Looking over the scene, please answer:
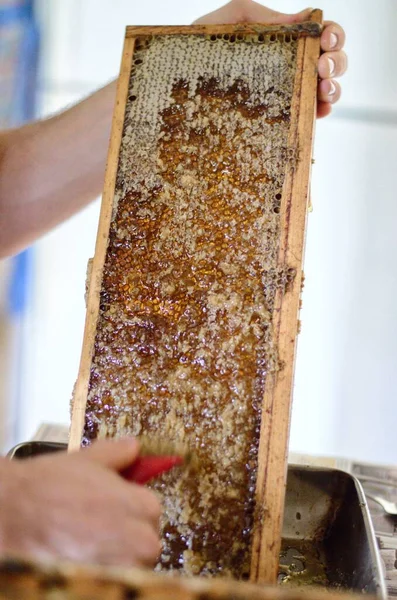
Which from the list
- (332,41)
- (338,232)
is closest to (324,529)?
(332,41)

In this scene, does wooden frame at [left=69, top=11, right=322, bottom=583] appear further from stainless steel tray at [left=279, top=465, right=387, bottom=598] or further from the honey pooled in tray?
stainless steel tray at [left=279, top=465, right=387, bottom=598]

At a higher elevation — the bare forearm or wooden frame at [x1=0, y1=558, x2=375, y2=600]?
the bare forearm

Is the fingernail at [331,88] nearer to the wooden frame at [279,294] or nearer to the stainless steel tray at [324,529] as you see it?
the wooden frame at [279,294]

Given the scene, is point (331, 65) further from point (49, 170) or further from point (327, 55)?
point (49, 170)

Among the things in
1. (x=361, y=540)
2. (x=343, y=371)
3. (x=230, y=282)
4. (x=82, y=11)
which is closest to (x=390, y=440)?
(x=343, y=371)

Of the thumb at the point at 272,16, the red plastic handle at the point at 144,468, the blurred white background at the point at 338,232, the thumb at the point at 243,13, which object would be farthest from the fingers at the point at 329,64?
the blurred white background at the point at 338,232

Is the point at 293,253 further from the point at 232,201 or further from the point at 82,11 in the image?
the point at 82,11

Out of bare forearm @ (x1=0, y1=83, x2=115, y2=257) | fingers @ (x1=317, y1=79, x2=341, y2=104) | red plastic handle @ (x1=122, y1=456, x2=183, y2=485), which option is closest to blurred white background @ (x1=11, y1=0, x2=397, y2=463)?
bare forearm @ (x1=0, y1=83, x2=115, y2=257)
